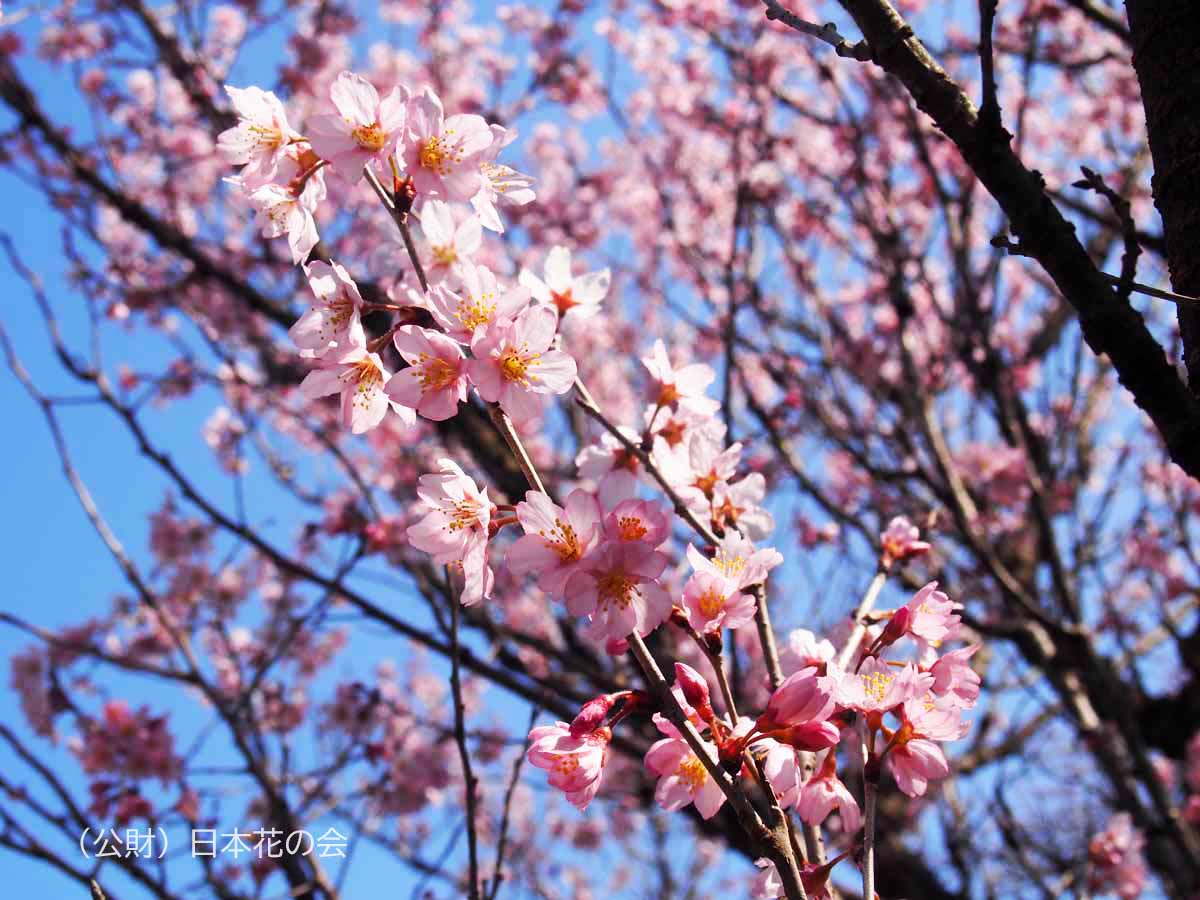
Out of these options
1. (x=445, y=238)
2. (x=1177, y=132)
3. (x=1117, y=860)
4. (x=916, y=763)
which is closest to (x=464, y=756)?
(x=916, y=763)

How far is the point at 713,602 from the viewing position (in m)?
1.20

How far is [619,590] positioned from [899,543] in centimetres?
90

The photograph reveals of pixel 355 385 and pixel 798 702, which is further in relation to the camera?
pixel 355 385

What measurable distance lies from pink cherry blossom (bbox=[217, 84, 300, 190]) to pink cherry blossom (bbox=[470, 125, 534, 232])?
0.30 metres

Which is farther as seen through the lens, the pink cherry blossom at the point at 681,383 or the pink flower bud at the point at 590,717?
the pink cherry blossom at the point at 681,383

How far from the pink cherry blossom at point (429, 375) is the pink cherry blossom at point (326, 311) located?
0.39ft

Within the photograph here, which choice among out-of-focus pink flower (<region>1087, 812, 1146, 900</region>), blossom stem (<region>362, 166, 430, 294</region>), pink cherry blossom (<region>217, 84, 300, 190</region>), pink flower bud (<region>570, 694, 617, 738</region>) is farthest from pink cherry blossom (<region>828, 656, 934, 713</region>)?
out-of-focus pink flower (<region>1087, 812, 1146, 900</region>)

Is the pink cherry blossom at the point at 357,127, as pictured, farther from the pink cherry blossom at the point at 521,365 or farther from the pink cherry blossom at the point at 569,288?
the pink cherry blossom at the point at 569,288

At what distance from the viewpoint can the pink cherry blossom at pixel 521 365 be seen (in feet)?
3.93

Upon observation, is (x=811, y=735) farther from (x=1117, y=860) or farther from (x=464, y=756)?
(x=1117, y=860)

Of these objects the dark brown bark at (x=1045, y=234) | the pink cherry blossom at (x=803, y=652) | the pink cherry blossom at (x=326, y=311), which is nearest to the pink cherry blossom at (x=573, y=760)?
the pink cherry blossom at (x=803, y=652)

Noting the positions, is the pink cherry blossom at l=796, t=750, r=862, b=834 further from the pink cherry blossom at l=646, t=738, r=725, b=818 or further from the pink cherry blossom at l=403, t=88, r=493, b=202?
the pink cherry blossom at l=403, t=88, r=493, b=202

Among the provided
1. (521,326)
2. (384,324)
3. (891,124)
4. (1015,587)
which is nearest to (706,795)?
(521,326)

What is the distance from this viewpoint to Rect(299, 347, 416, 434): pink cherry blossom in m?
1.31
